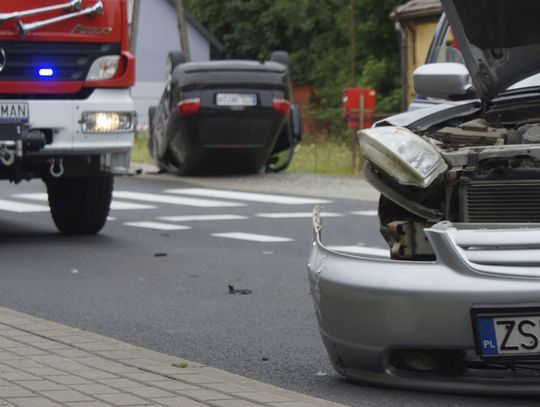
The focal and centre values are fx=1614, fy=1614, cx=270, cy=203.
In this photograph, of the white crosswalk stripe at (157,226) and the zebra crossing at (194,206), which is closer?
the zebra crossing at (194,206)

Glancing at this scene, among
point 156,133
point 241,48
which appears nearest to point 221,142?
point 156,133

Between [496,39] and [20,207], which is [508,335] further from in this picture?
[20,207]

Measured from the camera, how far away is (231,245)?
13414 millimetres

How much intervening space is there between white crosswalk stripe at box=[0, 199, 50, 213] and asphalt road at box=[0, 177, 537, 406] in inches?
1.2

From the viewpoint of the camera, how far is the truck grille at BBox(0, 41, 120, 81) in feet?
41.4

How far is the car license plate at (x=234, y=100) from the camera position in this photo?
2306 cm

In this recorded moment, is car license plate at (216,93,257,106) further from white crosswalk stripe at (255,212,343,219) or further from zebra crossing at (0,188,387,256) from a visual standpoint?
white crosswalk stripe at (255,212,343,219)

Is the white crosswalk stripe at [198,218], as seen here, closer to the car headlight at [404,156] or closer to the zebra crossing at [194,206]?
the zebra crossing at [194,206]

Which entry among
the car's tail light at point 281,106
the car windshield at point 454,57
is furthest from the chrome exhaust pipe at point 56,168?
the car's tail light at point 281,106

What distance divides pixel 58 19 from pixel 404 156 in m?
6.84

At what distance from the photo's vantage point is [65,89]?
12.9 metres

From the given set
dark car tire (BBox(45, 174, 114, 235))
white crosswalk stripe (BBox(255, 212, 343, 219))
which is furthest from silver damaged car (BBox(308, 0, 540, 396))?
white crosswalk stripe (BBox(255, 212, 343, 219))

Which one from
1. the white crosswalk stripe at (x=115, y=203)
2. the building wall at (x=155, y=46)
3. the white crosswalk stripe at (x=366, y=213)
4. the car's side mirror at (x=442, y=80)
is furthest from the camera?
the building wall at (x=155, y=46)

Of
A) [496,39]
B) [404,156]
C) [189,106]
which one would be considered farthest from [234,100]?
[404,156]
